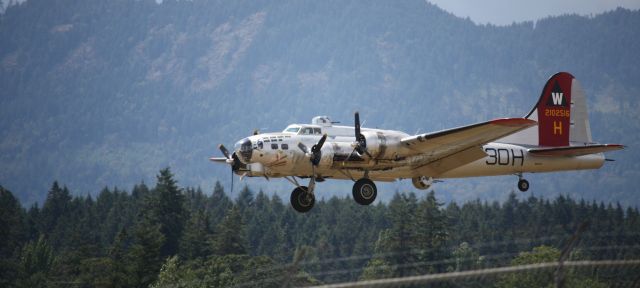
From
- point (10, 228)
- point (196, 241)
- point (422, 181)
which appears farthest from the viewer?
point (10, 228)

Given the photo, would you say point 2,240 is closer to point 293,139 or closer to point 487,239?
point 487,239

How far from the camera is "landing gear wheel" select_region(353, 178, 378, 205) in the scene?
107 feet

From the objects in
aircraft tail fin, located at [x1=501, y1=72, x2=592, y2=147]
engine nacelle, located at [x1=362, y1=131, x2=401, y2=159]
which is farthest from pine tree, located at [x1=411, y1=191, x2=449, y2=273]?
engine nacelle, located at [x1=362, y1=131, x2=401, y2=159]

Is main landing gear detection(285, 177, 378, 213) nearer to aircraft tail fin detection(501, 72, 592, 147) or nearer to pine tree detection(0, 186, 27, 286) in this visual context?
aircraft tail fin detection(501, 72, 592, 147)

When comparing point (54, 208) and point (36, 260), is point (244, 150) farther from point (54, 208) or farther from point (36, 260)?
point (54, 208)

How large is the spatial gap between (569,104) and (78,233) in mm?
94864

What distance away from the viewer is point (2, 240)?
386ft

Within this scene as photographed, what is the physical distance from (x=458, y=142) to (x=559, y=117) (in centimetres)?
735

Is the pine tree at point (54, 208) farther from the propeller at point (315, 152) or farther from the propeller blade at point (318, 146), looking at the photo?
the propeller blade at point (318, 146)

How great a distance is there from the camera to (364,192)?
3256 centimetres

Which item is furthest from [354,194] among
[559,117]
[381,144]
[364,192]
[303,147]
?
[559,117]

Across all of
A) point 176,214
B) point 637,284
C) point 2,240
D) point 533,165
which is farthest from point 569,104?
point 2,240

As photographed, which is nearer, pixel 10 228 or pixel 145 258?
pixel 145 258

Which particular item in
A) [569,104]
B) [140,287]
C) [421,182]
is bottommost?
[140,287]
